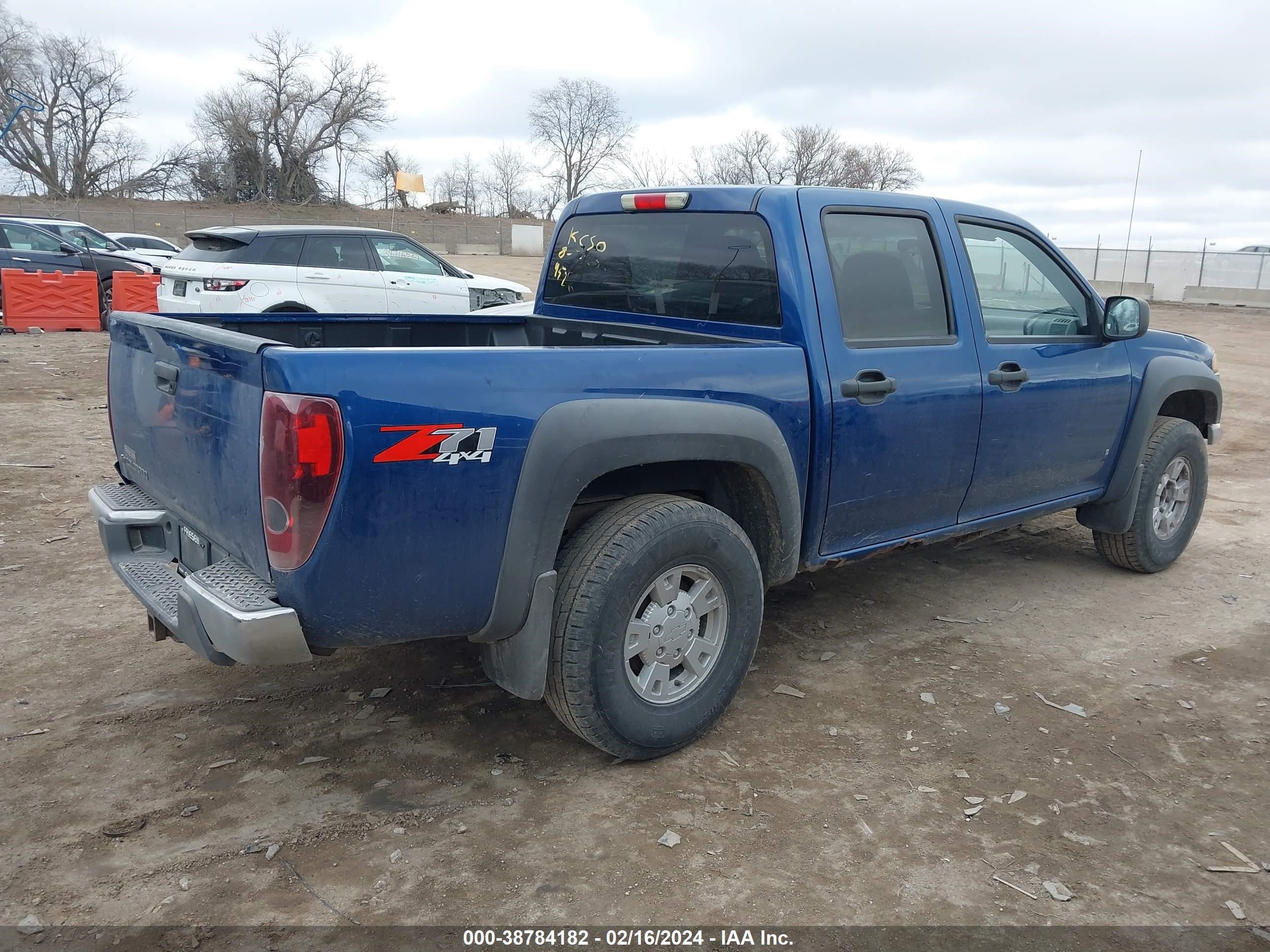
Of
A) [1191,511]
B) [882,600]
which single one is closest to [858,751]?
[882,600]

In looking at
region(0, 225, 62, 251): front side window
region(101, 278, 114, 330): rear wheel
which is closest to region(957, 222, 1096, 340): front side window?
region(101, 278, 114, 330): rear wheel

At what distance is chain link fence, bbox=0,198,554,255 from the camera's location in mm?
47344

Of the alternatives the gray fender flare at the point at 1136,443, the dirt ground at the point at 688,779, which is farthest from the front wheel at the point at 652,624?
the gray fender flare at the point at 1136,443

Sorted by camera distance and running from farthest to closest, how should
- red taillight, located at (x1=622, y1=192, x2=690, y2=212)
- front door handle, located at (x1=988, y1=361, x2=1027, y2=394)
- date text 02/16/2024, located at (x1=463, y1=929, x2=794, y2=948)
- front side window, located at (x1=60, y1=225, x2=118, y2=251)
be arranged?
1. front side window, located at (x1=60, y1=225, x2=118, y2=251)
2. front door handle, located at (x1=988, y1=361, x2=1027, y2=394)
3. red taillight, located at (x1=622, y1=192, x2=690, y2=212)
4. date text 02/16/2024, located at (x1=463, y1=929, x2=794, y2=948)

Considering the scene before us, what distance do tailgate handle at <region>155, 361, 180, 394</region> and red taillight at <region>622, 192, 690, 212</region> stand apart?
2.00m

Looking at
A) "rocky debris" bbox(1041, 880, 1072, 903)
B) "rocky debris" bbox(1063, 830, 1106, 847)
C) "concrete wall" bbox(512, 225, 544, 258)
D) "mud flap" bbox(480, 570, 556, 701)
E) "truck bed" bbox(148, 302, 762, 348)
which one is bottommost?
"rocky debris" bbox(1041, 880, 1072, 903)

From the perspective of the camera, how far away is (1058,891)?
2.76 meters

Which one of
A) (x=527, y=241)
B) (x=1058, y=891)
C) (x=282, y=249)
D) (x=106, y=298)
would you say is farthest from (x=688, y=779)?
(x=527, y=241)

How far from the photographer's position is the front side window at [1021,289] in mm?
4387

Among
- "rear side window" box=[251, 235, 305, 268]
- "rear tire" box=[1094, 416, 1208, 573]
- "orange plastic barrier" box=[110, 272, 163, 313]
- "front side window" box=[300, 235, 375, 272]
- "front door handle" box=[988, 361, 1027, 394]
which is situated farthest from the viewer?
"orange plastic barrier" box=[110, 272, 163, 313]

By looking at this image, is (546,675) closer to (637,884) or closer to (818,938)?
(637,884)

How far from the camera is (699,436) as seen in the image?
128 inches

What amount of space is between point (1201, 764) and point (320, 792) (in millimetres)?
3002

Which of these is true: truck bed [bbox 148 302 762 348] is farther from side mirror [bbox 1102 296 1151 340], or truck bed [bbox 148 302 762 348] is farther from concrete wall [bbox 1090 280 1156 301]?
concrete wall [bbox 1090 280 1156 301]
